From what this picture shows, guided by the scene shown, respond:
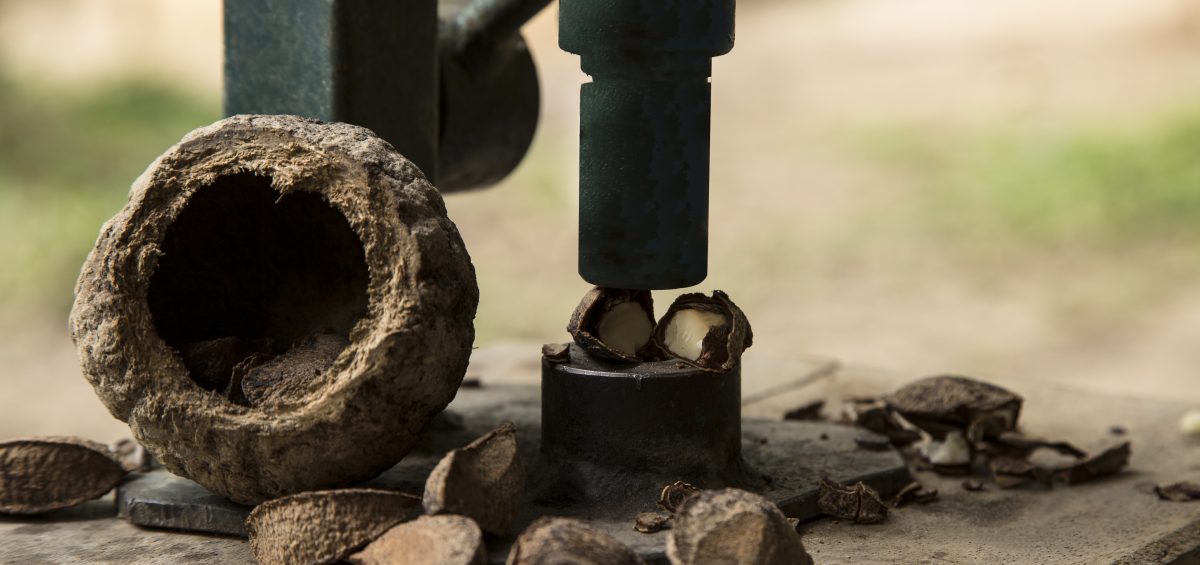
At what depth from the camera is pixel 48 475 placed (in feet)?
9.39

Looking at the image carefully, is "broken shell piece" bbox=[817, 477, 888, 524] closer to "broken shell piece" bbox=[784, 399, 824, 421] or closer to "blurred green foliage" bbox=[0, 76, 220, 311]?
"broken shell piece" bbox=[784, 399, 824, 421]

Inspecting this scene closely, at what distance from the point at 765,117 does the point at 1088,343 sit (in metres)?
3.38

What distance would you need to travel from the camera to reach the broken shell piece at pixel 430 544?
2.29 m

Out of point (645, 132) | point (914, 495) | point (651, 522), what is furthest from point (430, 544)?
point (914, 495)

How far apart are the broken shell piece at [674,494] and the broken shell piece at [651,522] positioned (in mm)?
24

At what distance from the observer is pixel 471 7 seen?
362 cm

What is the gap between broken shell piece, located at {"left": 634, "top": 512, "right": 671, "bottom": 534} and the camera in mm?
2602

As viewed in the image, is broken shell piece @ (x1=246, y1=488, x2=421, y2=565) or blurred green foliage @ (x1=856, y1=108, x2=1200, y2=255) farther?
blurred green foliage @ (x1=856, y1=108, x2=1200, y2=255)

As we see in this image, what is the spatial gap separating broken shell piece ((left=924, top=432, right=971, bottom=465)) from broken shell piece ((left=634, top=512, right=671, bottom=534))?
0.89 m

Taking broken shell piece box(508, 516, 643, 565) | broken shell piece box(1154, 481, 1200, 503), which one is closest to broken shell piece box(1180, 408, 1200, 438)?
broken shell piece box(1154, 481, 1200, 503)

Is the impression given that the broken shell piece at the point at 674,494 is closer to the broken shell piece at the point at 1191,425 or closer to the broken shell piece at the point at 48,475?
the broken shell piece at the point at 48,475

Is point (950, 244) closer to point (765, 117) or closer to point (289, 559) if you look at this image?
point (765, 117)

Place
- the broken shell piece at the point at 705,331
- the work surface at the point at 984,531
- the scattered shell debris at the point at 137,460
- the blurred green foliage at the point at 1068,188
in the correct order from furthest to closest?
the blurred green foliage at the point at 1068,188 < the scattered shell debris at the point at 137,460 < the broken shell piece at the point at 705,331 < the work surface at the point at 984,531

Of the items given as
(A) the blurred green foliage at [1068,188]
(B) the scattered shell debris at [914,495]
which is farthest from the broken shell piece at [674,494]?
(A) the blurred green foliage at [1068,188]
